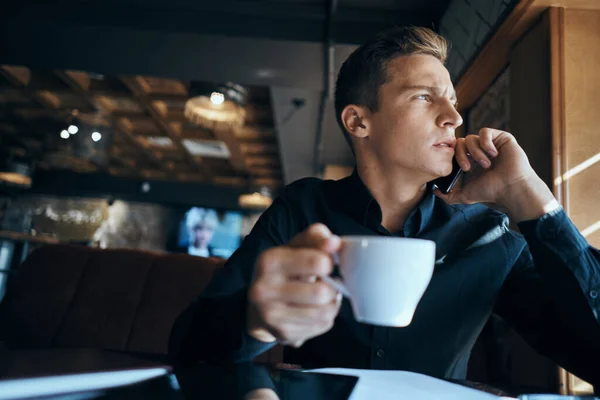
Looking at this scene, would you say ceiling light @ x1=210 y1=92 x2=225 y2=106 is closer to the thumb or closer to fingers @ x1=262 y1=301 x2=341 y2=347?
the thumb

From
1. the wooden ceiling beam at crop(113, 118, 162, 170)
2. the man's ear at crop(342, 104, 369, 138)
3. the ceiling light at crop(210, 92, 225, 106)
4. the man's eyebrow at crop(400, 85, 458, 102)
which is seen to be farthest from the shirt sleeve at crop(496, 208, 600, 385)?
the wooden ceiling beam at crop(113, 118, 162, 170)

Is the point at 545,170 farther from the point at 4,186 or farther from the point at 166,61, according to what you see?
the point at 4,186

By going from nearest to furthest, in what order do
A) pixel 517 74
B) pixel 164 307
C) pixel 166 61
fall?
pixel 164 307, pixel 517 74, pixel 166 61

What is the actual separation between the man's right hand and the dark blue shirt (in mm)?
241

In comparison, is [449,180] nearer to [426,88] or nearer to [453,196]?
[453,196]

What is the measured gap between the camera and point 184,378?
0.62 meters

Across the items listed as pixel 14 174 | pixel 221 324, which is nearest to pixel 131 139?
pixel 14 174

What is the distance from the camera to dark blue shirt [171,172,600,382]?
2.71 ft

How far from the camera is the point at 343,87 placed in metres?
1.43

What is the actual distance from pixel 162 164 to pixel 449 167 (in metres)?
8.78

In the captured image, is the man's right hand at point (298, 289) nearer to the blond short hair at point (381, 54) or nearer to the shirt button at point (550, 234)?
the shirt button at point (550, 234)

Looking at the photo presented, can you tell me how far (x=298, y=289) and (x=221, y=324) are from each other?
35cm

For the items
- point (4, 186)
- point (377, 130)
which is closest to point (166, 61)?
point (377, 130)

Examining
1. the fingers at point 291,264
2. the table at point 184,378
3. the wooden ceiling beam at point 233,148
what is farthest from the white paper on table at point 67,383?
the wooden ceiling beam at point 233,148
